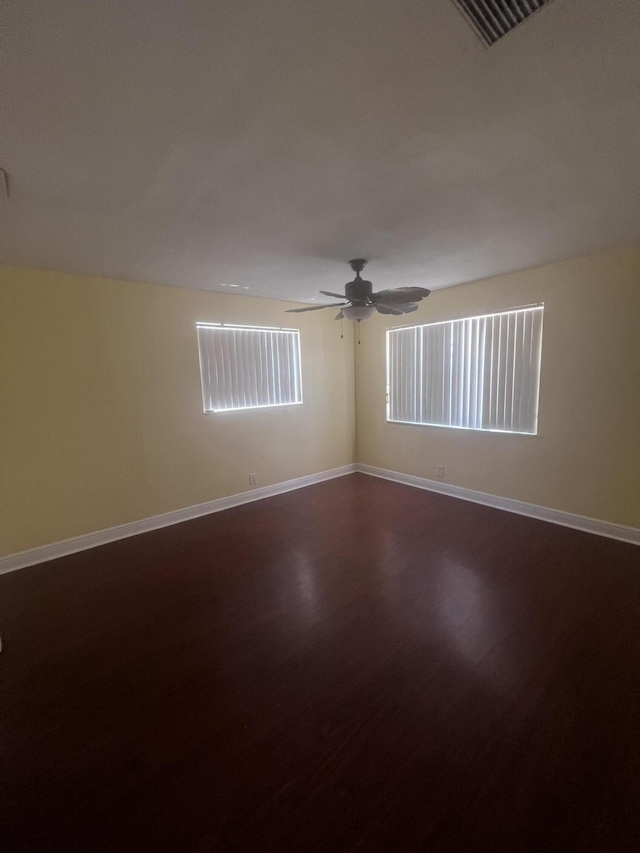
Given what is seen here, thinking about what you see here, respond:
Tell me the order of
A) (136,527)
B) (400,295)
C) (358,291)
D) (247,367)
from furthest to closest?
Answer: (247,367), (136,527), (358,291), (400,295)

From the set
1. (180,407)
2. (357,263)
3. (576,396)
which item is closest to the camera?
(357,263)

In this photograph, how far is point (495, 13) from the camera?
0.93 metres

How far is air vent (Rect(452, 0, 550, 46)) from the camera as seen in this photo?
35.6 inches

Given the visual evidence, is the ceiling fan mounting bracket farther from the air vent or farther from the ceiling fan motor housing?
the air vent

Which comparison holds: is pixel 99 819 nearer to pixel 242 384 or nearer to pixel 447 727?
pixel 447 727

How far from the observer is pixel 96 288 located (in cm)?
306

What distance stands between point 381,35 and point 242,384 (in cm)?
339

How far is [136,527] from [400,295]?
3.33 m

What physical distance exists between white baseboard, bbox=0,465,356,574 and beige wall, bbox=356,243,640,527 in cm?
235

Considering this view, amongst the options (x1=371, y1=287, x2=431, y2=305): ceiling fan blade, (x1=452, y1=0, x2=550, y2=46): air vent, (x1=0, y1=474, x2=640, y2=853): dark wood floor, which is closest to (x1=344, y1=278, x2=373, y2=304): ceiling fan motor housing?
(x1=371, y1=287, x2=431, y2=305): ceiling fan blade

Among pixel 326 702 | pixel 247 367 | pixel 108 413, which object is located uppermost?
pixel 247 367

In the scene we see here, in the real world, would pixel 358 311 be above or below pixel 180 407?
above

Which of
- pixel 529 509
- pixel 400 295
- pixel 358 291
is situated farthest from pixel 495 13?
pixel 529 509

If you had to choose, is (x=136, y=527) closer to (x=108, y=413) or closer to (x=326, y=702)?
(x=108, y=413)
